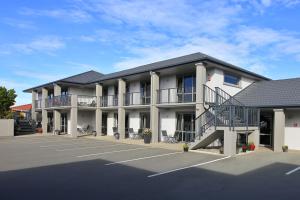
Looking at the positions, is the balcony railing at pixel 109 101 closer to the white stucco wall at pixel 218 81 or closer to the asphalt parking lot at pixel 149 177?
the white stucco wall at pixel 218 81

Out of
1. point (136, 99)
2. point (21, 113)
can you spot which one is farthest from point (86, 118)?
point (21, 113)

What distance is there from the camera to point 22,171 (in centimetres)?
959

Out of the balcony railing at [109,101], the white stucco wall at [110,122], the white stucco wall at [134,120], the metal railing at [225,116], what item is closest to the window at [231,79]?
the metal railing at [225,116]

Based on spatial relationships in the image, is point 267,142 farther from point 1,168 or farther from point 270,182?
point 1,168

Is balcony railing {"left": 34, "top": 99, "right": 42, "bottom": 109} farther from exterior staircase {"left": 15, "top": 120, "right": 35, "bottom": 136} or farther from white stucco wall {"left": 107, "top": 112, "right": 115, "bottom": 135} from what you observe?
white stucco wall {"left": 107, "top": 112, "right": 115, "bottom": 135}

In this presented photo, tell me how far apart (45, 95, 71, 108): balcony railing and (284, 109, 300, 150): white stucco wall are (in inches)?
716

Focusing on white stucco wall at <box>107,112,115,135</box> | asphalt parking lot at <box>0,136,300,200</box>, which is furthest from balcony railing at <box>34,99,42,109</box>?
asphalt parking lot at <box>0,136,300,200</box>

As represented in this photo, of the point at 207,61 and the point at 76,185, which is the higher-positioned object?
the point at 207,61

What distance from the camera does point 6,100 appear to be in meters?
28.2

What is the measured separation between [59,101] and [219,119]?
58.1ft

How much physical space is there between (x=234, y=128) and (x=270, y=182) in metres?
5.60

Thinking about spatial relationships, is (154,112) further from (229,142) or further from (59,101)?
(59,101)

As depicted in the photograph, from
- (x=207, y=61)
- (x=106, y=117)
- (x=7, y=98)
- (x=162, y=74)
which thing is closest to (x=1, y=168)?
(x=207, y=61)

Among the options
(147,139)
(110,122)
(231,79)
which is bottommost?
(147,139)
